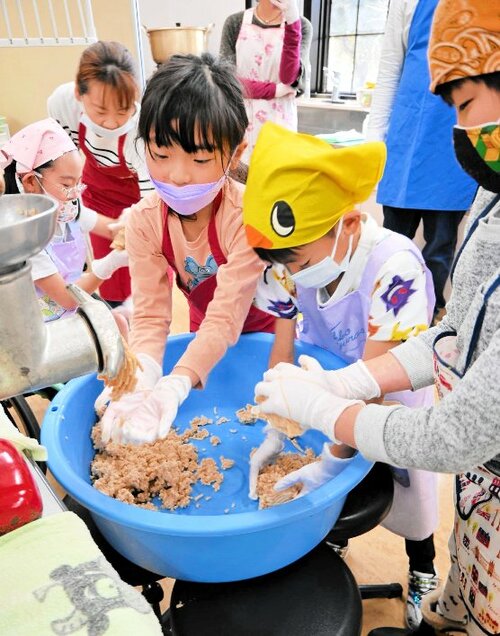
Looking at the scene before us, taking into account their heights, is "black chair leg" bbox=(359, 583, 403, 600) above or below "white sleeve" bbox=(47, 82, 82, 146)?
below

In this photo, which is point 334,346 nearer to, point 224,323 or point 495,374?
point 224,323

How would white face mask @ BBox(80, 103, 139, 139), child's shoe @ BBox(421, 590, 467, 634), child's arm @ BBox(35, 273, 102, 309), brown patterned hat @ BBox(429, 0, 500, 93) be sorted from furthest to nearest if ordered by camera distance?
white face mask @ BBox(80, 103, 139, 139) < child's arm @ BBox(35, 273, 102, 309) < child's shoe @ BBox(421, 590, 467, 634) < brown patterned hat @ BBox(429, 0, 500, 93)

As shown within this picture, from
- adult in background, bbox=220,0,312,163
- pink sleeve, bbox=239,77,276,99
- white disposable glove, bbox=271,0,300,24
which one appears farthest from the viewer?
pink sleeve, bbox=239,77,276,99

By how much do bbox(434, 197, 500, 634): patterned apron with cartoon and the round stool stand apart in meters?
0.20

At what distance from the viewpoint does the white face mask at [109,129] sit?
1.74 m

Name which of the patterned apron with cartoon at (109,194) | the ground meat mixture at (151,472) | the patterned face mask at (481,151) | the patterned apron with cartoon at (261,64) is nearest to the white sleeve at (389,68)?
the patterned apron with cartoon at (261,64)

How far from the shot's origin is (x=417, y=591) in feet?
3.75

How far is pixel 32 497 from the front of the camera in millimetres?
525

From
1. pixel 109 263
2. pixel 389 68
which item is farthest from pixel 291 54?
pixel 109 263

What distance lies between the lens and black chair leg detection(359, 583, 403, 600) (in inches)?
46.7

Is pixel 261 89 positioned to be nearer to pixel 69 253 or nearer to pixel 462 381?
pixel 69 253

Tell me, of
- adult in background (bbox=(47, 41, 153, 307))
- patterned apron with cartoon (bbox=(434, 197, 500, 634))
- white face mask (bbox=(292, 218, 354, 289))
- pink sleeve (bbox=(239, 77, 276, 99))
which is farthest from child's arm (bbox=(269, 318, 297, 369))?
pink sleeve (bbox=(239, 77, 276, 99))

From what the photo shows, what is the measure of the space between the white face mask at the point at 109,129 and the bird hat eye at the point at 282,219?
1.16m

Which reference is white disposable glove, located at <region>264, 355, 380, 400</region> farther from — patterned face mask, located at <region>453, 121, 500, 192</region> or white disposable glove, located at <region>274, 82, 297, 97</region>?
white disposable glove, located at <region>274, 82, 297, 97</region>
